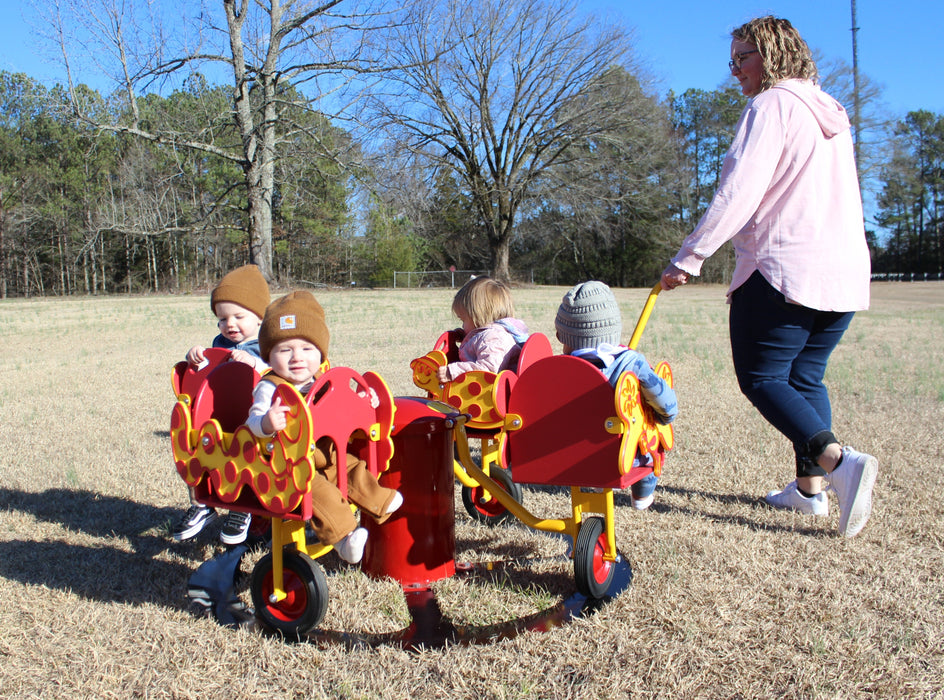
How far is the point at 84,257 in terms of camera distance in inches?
1630

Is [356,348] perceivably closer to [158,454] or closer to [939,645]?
[158,454]

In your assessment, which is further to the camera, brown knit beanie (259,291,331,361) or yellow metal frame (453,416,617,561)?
yellow metal frame (453,416,617,561)

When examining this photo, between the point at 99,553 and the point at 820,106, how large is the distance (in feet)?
12.0

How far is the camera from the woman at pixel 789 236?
9.89 feet

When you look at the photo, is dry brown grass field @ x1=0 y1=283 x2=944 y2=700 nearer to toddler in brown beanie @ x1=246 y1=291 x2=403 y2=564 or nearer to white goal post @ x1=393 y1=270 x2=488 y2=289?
toddler in brown beanie @ x1=246 y1=291 x2=403 y2=564

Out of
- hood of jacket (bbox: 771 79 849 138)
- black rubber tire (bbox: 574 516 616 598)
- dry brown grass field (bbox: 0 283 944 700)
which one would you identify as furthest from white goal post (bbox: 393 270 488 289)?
black rubber tire (bbox: 574 516 616 598)

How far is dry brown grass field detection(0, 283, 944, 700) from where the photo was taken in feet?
7.32

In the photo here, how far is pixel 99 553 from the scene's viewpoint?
3305mm

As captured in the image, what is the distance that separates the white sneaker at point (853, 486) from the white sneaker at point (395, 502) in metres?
1.82

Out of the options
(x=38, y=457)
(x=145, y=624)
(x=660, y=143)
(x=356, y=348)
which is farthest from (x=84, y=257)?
(x=145, y=624)

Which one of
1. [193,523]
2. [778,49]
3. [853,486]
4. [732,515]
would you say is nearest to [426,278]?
[732,515]

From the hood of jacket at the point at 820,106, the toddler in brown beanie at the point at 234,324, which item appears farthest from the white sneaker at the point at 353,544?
the hood of jacket at the point at 820,106

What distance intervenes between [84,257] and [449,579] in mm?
44457

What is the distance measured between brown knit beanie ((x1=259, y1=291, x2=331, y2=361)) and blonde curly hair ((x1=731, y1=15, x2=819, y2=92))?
215 centimetres
